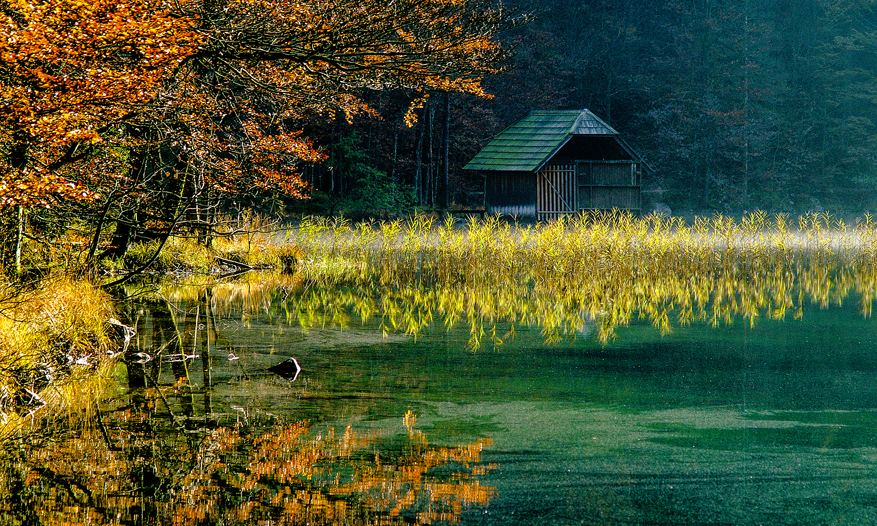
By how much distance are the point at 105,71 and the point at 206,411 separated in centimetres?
331

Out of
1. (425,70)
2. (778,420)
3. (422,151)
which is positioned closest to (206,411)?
(778,420)

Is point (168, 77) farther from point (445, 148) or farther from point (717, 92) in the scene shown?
point (717, 92)

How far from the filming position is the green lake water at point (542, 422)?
5270mm

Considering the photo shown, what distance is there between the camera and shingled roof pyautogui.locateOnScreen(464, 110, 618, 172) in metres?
30.0

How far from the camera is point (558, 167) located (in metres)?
31.3

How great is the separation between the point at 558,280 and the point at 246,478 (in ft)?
35.5

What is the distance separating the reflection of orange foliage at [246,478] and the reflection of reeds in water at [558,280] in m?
4.97

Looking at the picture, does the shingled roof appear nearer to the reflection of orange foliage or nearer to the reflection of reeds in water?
the reflection of reeds in water

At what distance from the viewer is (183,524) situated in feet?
16.2

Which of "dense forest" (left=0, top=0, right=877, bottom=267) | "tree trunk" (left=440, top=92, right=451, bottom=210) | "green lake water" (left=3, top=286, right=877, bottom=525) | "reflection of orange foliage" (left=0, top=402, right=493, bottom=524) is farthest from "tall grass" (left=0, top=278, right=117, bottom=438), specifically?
"tree trunk" (left=440, top=92, right=451, bottom=210)

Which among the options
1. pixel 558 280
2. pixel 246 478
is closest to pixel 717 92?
pixel 558 280

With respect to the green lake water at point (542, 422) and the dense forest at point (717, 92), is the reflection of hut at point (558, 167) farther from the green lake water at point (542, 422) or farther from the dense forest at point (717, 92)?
the green lake water at point (542, 422)

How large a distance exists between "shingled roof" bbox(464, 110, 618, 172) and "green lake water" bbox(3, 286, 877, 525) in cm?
1871

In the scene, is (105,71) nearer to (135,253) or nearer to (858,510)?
(858,510)
